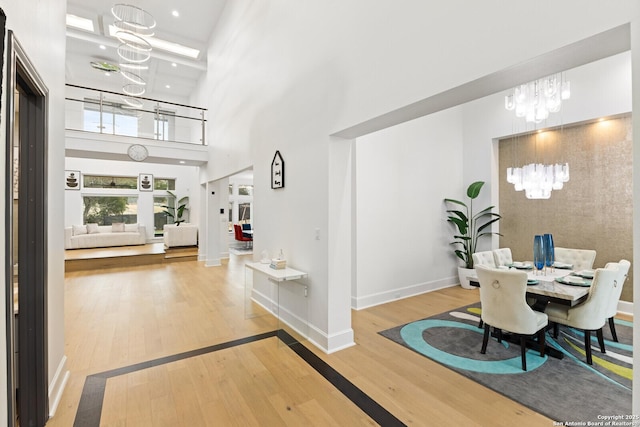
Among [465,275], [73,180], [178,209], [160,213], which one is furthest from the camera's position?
[160,213]

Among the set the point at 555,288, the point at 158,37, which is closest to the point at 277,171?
the point at 555,288

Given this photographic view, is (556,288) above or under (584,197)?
under

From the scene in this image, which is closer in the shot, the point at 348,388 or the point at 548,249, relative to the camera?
the point at 348,388

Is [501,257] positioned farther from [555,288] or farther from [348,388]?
[348,388]

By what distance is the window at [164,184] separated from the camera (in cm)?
1163

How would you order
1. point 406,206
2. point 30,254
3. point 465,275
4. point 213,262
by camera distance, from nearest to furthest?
1. point 30,254
2. point 406,206
3. point 465,275
4. point 213,262

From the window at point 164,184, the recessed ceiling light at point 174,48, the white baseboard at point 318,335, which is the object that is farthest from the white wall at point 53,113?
the window at point 164,184

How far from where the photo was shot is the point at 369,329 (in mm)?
3645

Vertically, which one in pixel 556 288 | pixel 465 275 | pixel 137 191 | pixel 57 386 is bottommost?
pixel 57 386

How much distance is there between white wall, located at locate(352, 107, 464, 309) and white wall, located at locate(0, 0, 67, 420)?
3.38m

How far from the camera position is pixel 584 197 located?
466 cm

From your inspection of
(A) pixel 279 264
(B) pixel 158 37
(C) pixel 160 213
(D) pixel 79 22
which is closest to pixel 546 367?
(A) pixel 279 264

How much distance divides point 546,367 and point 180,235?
9760mm

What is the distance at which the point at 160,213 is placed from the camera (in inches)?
463
